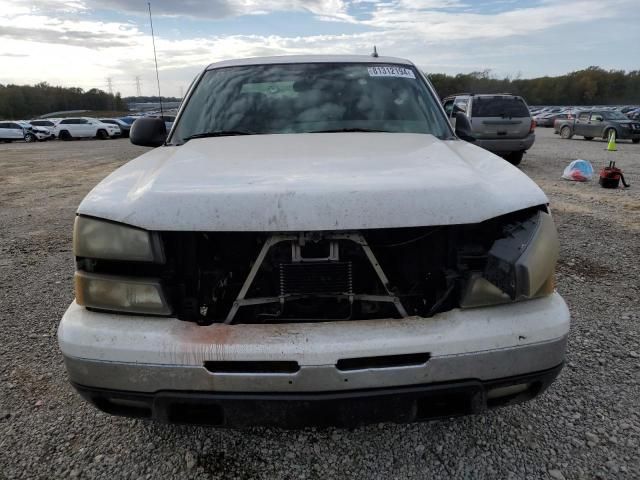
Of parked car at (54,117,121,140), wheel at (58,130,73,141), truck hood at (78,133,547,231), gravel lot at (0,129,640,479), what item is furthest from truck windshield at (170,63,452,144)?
wheel at (58,130,73,141)

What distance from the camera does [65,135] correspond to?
34.1 meters

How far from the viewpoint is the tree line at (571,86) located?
8006cm

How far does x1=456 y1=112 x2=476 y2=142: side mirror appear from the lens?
132 inches

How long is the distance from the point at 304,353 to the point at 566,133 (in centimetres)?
2607

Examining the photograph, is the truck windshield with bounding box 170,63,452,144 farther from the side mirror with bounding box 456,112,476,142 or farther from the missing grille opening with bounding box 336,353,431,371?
the missing grille opening with bounding box 336,353,431,371

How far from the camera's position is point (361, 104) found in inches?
119

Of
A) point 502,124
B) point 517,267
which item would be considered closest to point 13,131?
point 502,124

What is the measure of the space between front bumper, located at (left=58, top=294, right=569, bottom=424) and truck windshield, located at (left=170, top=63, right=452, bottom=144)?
1.48 meters

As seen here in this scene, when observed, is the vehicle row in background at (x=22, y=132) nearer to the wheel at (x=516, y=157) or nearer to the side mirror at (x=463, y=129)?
Answer: the wheel at (x=516, y=157)

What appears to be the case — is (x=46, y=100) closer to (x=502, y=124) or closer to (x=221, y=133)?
(x=502, y=124)

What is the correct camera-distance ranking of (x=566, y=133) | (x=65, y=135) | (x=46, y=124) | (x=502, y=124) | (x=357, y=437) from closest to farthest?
(x=357, y=437) → (x=502, y=124) → (x=566, y=133) → (x=65, y=135) → (x=46, y=124)

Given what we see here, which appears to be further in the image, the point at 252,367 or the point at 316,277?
the point at 316,277

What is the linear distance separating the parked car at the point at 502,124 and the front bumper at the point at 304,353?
1091 centimetres

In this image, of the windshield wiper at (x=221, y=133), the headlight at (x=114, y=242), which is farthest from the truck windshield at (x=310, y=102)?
the headlight at (x=114, y=242)
